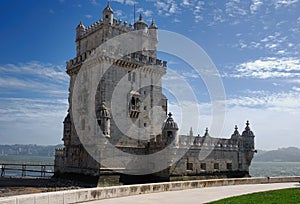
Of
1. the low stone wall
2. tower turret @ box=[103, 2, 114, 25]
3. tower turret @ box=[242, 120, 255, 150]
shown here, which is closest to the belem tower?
tower turret @ box=[103, 2, 114, 25]

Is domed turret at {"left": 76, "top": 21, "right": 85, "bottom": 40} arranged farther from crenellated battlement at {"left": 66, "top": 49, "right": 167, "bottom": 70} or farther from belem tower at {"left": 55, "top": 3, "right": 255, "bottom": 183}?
crenellated battlement at {"left": 66, "top": 49, "right": 167, "bottom": 70}

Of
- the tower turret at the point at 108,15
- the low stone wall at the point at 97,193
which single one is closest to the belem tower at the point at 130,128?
the tower turret at the point at 108,15

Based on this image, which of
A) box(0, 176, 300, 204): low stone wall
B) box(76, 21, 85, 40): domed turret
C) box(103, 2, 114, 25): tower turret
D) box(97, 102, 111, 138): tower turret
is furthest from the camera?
box(76, 21, 85, 40): domed turret

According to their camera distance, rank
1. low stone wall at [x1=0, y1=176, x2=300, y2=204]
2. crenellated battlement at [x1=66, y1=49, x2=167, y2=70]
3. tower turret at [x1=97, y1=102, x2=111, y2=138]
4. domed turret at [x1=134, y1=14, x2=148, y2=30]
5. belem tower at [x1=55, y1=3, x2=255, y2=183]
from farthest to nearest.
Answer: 1. domed turret at [x1=134, y1=14, x2=148, y2=30]
2. crenellated battlement at [x1=66, y1=49, x2=167, y2=70]
3. belem tower at [x1=55, y1=3, x2=255, y2=183]
4. tower turret at [x1=97, y1=102, x2=111, y2=138]
5. low stone wall at [x1=0, y1=176, x2=300, y2=204]

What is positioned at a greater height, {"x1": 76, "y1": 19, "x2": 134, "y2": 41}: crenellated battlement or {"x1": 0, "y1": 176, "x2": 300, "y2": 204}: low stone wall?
{"x1": 76, "y1": 19, "x2": 134, "y2": 41}: crenellated battlement

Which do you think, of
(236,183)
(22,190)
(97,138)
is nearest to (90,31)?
(97,138)

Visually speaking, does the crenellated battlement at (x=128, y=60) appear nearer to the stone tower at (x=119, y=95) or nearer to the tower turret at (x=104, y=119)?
the stone tower at (x=119, y=95)

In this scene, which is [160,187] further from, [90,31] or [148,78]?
[90,31]

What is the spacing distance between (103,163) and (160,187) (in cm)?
1424

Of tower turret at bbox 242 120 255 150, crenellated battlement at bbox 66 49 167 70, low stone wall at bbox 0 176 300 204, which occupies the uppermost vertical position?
crenellated battlement at bbox 66 49 167 70

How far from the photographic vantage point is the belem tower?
3378cm

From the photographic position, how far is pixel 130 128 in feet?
117

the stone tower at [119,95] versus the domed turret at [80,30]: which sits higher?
the domed turret at [80,30]

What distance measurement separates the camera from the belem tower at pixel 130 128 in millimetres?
33781
